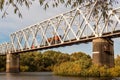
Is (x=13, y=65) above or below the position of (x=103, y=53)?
below

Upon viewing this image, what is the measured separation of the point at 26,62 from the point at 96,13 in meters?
122

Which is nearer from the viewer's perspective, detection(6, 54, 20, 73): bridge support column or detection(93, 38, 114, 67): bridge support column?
detection(93, 38, 114, 67): bridge support column

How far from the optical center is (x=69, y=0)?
16781 millimetres

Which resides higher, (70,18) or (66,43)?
(70,18)

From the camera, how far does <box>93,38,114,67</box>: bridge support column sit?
212ft

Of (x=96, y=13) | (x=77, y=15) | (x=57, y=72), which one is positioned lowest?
(x=57, y=72)

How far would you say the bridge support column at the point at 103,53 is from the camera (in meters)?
64.6

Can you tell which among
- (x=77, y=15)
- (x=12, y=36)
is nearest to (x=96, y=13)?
(x=77, y=15)

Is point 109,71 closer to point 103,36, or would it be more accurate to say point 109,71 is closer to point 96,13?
point 103,36

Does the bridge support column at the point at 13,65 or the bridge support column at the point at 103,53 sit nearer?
the bridge support column at the point at 103,53

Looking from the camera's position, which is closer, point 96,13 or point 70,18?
point 96,13

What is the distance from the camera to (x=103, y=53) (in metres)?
65.6

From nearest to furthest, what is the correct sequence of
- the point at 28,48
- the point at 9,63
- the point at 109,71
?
the point at 109,71
the point at 28,48
the point at 9,63

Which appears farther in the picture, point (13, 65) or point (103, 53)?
point (13, 65)
